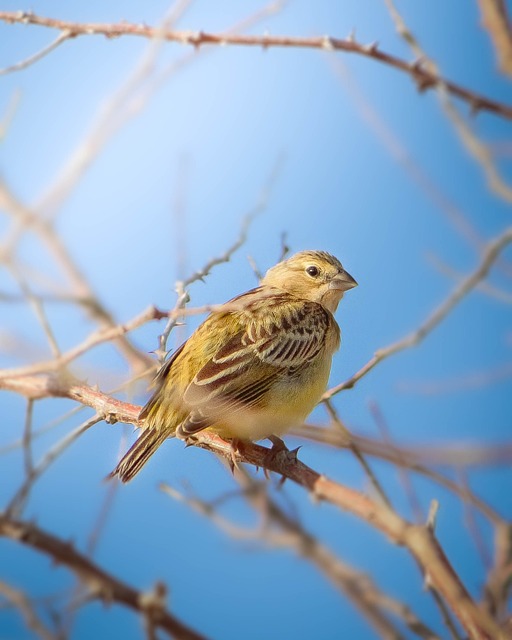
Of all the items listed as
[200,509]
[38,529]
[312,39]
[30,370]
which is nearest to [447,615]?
[200,509]

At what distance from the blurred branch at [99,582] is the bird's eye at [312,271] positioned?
1.78 meters

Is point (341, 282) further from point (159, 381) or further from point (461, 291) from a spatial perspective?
point (461, 291)

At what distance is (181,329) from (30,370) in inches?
34.6

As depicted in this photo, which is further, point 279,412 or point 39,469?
point 279,412

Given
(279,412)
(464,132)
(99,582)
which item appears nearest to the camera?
(99,582)

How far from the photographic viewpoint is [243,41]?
152 cm

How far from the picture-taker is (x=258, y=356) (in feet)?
7.32

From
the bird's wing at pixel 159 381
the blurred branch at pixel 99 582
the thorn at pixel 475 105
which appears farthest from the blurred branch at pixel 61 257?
the thorn at pixel 475 105

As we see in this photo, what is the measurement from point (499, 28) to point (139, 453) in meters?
1.11

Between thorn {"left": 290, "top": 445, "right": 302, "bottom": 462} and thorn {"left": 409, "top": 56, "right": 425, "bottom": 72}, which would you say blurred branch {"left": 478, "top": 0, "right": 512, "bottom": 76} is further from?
thorn {"left": 290, "top": 445, "right": 302, "bottom": 462}

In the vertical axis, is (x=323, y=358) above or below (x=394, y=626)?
above

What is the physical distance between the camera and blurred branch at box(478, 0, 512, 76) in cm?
138

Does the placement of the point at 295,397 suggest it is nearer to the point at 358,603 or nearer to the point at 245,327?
the point at 245,327

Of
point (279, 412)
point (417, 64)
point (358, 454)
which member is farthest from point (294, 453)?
point (417, 64)
